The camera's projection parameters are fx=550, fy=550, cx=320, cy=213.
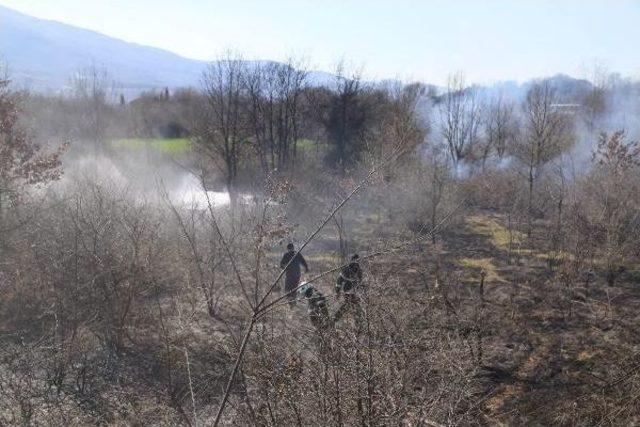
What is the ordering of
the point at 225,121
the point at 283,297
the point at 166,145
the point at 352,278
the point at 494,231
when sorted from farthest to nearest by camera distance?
the point at 166,145 < the point at 225,121 < the point at 494,231 < the point at 352,278 < the point at 283,297

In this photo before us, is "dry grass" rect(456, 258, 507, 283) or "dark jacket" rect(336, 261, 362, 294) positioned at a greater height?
"dark jacket" rect(336, 261, 362, 294)

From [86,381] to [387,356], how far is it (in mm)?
5668

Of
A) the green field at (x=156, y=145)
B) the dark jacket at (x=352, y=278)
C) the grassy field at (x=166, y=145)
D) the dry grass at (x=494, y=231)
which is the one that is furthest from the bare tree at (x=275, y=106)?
the dark jacket at (x=352, y=278)

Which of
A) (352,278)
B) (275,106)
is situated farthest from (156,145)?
(352,278)

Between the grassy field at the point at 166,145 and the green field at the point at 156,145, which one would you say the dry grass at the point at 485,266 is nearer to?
the grassy field at the point at 166,145

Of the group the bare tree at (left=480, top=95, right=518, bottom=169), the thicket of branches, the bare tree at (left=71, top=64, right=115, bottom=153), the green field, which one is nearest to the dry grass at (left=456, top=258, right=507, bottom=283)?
the thicket of branches

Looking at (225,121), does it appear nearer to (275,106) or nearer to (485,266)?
(275,106)

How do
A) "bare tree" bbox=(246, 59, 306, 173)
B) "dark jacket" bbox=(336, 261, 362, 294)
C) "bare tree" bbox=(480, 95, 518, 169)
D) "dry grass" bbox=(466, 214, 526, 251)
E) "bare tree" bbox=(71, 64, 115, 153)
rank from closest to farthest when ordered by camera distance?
1. "dark jacket" bbox=(336, 261, 362, 294)
2. "dry grass" bbox=(466, 214, 526, 251)
3. "bare tree" bbox=(246, 59, 306, 173)
4. "bare tree" bbox=(480, 95, 518, 169)
5. "bare tree" bbox=(71, 64, 115, 153)

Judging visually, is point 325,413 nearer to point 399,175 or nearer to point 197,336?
point 197,336

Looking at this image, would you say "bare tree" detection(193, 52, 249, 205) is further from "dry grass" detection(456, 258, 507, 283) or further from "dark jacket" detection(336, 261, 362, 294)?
"dark jacket" detection(336, 261, 362, 294)

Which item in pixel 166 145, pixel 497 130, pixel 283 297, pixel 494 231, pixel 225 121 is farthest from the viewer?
pixel 166 145

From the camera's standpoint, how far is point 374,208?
64.7 feet

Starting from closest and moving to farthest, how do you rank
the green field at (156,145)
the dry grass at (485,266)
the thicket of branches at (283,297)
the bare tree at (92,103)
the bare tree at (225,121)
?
the thicket of branches at (283,297)
the dry grass at (485,266)
the bare tree at (225,121)
the bare tree at (92,103)
the green field at (156,145)


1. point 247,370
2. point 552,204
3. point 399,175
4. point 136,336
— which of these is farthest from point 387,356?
point 552,204
